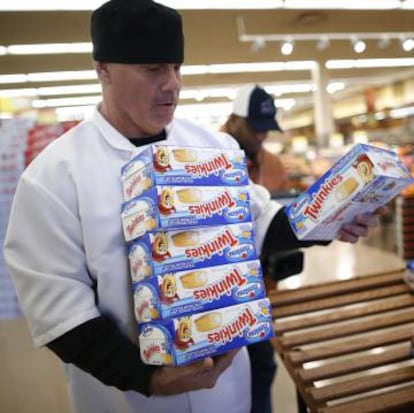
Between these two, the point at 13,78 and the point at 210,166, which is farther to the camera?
the point at 13,78

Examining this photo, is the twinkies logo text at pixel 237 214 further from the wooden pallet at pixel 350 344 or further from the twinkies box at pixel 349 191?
the wooden pallet at pixel 350 344

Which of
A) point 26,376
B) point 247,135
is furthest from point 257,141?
point 26,376

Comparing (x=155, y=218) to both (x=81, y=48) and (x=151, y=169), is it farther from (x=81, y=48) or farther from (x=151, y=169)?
(x=81, y=48)

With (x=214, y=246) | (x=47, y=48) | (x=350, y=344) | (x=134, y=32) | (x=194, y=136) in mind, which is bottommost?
(x=350, y=344)

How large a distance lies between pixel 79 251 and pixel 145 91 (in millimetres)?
391

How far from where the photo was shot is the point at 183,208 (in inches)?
31.5

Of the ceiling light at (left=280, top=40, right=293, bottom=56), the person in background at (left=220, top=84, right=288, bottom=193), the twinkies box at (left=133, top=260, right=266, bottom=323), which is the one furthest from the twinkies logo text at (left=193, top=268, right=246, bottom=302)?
the ceiling light at (left=280, top=40, right=293, bottom=56)

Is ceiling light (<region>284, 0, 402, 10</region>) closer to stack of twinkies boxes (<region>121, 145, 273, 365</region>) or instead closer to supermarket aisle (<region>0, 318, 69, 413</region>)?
supermarket aisle (<region>0, 318, 69, 413</region>)

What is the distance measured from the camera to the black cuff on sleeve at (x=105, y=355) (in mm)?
832

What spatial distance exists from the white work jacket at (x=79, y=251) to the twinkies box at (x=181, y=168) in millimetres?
86

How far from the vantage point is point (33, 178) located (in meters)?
0.90

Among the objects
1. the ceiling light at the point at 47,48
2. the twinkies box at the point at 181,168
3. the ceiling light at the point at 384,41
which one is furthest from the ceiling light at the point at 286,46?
the twinkies box at the point at 181,168

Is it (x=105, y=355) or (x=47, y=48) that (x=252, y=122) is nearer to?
(x=47, y=48)

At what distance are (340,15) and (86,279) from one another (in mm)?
5440
